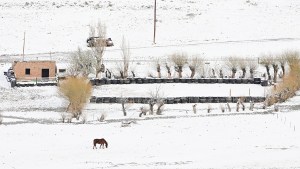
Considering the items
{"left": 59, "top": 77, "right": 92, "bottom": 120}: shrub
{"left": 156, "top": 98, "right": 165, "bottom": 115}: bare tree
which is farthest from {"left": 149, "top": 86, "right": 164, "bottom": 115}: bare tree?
{"left": 59, "top": 77, "right": 92, "bottom": 120}: shrub

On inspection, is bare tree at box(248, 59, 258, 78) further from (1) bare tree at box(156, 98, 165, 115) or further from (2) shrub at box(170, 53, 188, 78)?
(1) bare tree at box(156, 98, 165, 115)

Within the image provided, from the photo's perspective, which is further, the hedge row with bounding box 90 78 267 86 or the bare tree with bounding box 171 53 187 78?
the bare tree with bounding box 171 53 187 78

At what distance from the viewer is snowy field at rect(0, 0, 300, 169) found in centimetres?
4088

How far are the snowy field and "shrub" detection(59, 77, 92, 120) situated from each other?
1174 millimetres

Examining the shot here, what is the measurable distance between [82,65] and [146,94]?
8.07 metres

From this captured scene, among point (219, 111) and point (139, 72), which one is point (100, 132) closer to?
point (219, 111)

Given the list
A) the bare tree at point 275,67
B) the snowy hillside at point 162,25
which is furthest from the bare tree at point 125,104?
the snowy hillside at point 162,25

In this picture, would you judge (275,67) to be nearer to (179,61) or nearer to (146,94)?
(179,61)

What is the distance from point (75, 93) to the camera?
55.4m

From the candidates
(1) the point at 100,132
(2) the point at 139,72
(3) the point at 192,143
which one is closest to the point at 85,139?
Answer: (1) the point at 100,132

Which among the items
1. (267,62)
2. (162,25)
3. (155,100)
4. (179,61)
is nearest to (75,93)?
(155,100)

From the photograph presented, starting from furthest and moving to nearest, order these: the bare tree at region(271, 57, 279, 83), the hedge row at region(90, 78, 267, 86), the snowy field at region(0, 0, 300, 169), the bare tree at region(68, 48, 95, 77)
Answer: the bare tree at region(271, 57, 279, 83), the bare tree at region(68, 48, 95, 77), the hedge row at region(90, 78, 267, 86), the snowy field at region(0, 0, 300, 169)

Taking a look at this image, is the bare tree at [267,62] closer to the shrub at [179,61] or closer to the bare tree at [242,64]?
the bare tree at [242,64]

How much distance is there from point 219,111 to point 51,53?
3015 centimetres
